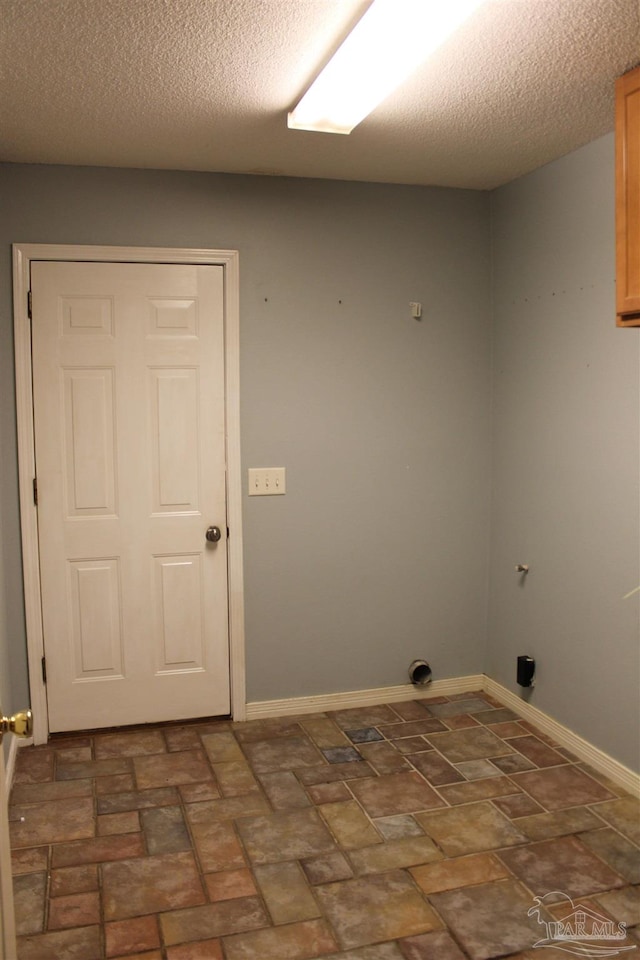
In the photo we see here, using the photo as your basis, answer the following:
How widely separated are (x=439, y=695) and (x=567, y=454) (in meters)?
1.41

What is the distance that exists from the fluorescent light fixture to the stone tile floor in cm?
238

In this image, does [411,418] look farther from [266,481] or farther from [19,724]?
[19,724]

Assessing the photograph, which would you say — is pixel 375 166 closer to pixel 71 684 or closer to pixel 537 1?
pixel 537 1

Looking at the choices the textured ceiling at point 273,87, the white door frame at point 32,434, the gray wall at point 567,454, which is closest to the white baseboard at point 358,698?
the white door frame at point 32,434

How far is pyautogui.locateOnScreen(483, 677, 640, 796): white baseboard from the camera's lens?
3.02 metres

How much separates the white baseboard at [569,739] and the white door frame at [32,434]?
1235 millimetres

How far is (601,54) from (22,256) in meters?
2.25

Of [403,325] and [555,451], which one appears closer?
[555,451]

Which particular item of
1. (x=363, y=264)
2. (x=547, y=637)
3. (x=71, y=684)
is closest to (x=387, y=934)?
(x=547, y=637)

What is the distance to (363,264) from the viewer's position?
3.69 m

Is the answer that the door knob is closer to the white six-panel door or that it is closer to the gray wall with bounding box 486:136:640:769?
the white six-panel door

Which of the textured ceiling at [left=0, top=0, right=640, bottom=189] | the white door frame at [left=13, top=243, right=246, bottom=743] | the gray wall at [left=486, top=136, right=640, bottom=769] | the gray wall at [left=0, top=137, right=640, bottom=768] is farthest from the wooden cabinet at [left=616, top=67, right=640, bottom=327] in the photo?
the white door frame at [left=13, top=243, right=246, bottom=743]

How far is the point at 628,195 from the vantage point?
2.40 m

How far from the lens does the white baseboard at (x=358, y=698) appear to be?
12.2 feet
